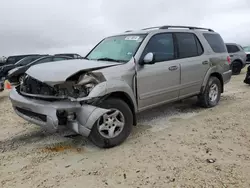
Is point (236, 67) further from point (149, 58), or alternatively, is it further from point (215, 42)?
point (149, 58)

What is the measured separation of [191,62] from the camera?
16.4 ft

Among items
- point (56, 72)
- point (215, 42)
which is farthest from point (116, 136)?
point (215, 42)

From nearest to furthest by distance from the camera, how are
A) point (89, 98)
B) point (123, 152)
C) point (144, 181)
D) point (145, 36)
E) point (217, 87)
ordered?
point (144, 181)
point (89, 98)
point (123, 152)
point (145, 36)
point (217, 87)

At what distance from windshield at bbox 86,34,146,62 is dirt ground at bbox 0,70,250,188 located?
4.52 feet

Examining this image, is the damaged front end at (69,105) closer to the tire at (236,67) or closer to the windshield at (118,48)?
the windshield at (118,48)

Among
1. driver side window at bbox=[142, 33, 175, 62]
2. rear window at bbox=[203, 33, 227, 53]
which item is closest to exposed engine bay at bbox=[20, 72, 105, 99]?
driver side window at bbox=[142, 33, 175, 62]

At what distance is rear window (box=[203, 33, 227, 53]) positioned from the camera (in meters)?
5.69

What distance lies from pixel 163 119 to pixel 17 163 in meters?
2.88

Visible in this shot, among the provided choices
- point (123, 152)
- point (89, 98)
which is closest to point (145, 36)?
point (89, 98)

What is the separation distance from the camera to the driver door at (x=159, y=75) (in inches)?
161

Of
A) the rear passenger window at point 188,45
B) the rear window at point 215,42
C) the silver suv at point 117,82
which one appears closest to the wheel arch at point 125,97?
the silver suv at point 117,82

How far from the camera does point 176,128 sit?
4.42 meters

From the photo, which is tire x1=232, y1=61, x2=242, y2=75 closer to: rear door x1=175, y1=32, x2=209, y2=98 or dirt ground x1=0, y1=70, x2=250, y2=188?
rear door x1=175, y1=32, x2=209, y2=98

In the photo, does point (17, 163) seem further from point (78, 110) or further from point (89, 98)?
point (89, 98)
